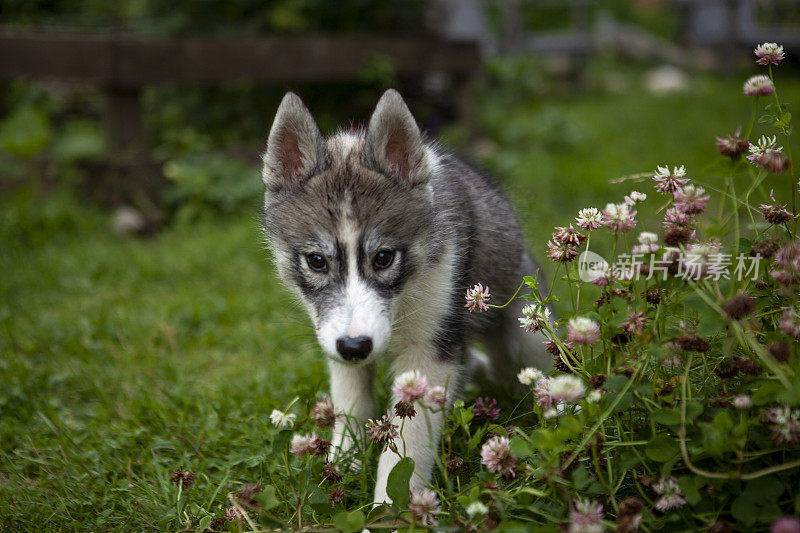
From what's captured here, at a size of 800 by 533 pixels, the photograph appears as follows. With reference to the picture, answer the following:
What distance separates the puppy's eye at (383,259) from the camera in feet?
7.89

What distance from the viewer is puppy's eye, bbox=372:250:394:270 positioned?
2404 mm

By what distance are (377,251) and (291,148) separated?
1.98ft

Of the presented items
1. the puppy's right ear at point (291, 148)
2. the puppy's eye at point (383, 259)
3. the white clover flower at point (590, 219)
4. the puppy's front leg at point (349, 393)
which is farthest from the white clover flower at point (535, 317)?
the puppy's right ear at point (291, 148)

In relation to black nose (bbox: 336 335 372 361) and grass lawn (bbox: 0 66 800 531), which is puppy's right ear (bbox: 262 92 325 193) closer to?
grass lawn (bbox: 0 66 800 531)

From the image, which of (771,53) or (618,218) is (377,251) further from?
(771,53)

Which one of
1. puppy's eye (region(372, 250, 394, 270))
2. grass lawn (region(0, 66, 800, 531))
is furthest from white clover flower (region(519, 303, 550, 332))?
grass lawn (region(0, 66, 800, 531))

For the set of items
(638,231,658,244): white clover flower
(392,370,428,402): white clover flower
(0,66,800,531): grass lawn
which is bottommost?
(0,66,800,531): grass lawn

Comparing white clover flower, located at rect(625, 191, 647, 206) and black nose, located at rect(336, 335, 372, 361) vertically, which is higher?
white clover flower, located at rect(625, 191, 647, 206)

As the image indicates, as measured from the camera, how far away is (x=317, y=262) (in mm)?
2461

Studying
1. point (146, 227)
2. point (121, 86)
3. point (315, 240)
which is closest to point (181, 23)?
point (121, 86)

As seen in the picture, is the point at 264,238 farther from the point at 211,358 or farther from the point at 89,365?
the point at 89,365

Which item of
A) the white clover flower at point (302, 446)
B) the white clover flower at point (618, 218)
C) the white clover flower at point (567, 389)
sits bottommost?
the white clover flower at point (302, 446)

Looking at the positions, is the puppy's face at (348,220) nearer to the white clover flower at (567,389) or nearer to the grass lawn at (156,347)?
the grass lawn at (156,347)

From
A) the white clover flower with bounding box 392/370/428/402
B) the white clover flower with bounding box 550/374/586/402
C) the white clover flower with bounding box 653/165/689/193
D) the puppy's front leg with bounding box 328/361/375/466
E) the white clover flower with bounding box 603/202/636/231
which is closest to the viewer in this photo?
the white clover flower with bounding box 550/374/586/402
